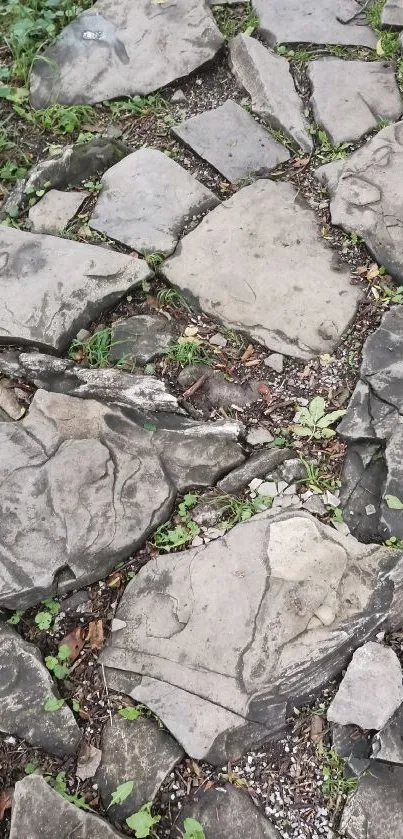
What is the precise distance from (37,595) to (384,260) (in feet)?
6.91

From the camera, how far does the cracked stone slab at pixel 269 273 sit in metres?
3.14

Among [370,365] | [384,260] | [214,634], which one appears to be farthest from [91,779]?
[384,260]

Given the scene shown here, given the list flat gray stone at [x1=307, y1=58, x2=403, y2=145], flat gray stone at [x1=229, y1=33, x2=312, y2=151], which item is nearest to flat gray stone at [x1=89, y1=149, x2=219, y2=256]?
flat gray stone at [x1=229, y1=33, x2=312, y2=151]

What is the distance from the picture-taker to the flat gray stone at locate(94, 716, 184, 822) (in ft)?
7.33

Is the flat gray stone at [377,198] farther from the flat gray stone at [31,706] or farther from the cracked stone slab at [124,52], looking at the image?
the flat gray stone at [31,706]

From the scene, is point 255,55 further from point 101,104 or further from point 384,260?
point 384,260

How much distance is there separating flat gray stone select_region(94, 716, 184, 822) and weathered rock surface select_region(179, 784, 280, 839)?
0.13 metres

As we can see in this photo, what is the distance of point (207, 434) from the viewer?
284 cm

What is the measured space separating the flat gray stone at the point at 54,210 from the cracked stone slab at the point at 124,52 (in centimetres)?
76

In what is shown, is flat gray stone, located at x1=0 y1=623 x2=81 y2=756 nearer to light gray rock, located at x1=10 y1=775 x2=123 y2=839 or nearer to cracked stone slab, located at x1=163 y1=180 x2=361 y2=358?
light gray rock, located at x1=10 y1=775 x2=123 y2=839

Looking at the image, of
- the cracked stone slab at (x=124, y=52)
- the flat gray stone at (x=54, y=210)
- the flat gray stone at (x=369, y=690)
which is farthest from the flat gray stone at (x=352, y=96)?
the flat gray stone at (x=369, y=690)

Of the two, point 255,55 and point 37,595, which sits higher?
point 255,55

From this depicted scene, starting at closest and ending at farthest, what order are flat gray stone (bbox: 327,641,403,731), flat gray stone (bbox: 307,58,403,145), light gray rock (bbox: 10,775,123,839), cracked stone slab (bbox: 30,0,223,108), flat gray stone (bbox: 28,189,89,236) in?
light gray rock (bbox: 10,775,123,839)
flat gray stone (bbox: 327,641,403,731)
flat gray stone (bbox: 28,189,89,236)
flat gray stone (bbox: 307,58,403,145)
cracked stone slab (bbox: 30,0,223,108)

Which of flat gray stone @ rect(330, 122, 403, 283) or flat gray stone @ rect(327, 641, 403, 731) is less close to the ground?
flat gray stone @ rect(330, 122, 403, 283)
